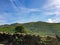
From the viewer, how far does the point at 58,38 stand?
12.8 m

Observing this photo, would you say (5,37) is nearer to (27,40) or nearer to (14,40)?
(14,40)

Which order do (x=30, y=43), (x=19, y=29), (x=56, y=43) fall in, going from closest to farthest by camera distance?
1. (x=56, y=43)
2. (x=30, y=43)
3. (x=19, y=29)

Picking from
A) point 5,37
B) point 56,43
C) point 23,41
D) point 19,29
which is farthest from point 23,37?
point 19,29

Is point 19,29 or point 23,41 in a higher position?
point 19,29

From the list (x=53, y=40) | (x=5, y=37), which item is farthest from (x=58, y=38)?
(x=5, y=37)

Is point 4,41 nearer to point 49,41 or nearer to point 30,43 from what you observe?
point 30,43

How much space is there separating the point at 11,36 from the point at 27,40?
5.67ft

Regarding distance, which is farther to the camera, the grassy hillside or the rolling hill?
the grassy hillside

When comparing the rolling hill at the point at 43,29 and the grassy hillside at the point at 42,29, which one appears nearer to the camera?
the rolling hill at the point at 43,29

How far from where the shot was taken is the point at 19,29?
18.6 m

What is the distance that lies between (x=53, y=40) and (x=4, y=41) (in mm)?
4496

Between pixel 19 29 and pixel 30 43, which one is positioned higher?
pixel 19 29

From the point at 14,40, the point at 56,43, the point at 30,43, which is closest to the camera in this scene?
the point at 56,43

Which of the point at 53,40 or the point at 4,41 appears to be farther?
the point at 4,41
